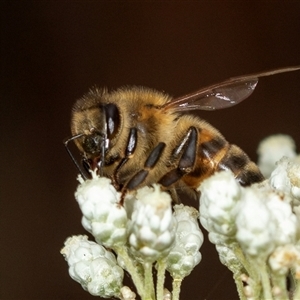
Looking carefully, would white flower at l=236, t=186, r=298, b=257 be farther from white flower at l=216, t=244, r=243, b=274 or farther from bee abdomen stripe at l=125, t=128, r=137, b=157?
bee abdomen stripe at l=125, t=128, r=137, b=157

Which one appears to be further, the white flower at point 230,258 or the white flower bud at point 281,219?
the white flower at point 230,258

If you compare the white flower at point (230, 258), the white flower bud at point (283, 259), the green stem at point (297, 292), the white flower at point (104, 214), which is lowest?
the green stem at point (297, 292)

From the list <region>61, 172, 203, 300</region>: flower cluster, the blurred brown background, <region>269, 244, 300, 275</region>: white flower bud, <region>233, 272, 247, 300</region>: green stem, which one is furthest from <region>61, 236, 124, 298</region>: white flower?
the blurred brown background

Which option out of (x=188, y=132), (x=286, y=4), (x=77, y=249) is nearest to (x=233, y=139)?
(x=286, y=4)

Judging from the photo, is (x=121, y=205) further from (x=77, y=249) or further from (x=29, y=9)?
(x=29, y=9)

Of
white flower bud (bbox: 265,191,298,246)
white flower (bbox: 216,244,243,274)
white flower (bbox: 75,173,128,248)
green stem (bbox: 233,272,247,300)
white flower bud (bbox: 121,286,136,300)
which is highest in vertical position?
white flower (bbox: 75,173,128,248)

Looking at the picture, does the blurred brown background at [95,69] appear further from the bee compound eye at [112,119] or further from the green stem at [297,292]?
the green stem at [297,292]

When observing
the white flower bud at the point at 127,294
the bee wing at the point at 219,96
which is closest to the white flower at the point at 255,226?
the white flower bud at the point at 127,294
